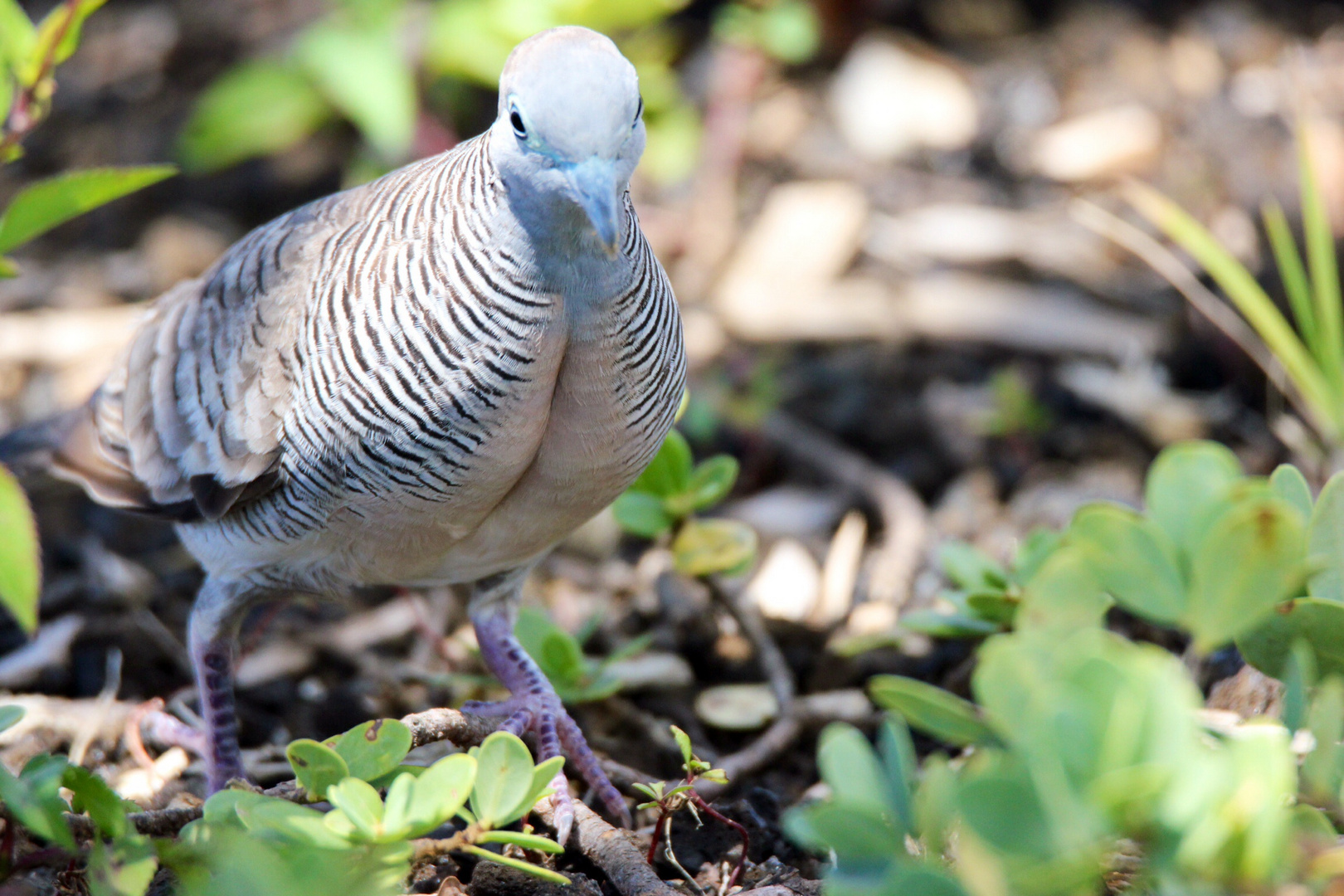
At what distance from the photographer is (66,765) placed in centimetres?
198

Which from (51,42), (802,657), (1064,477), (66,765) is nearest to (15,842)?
(66,765)

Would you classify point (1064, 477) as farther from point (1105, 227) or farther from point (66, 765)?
point (66, 765)

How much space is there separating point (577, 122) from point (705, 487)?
1387 mm

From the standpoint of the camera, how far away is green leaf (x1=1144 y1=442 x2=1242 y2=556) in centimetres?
208

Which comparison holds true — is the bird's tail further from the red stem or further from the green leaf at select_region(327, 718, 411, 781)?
the red stem

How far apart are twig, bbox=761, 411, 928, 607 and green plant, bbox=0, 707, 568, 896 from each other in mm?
2031

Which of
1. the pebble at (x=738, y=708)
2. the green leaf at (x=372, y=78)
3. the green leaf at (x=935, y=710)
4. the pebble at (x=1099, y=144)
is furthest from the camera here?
the pebble at (x=1099, y=144)

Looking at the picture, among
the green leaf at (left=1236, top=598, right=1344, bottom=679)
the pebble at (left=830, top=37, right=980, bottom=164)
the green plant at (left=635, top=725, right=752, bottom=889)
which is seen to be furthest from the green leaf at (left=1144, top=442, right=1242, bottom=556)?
the pebble at (left=830, top=37, right=980, bottom=164)

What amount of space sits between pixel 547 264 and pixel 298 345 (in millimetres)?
691

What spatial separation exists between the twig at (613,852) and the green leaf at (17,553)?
1.15 m

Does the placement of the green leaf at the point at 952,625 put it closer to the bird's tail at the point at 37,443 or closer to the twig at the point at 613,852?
the twig at the point at 613,852

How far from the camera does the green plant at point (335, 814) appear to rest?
5.98ft

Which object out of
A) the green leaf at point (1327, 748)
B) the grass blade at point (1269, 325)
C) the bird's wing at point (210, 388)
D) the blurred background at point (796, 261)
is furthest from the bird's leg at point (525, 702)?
the grass blade at point (1269, 325)

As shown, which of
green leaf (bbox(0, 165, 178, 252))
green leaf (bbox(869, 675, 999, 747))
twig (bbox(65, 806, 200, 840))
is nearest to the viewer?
green leaf (bbox(869, 675, 999, 747))
